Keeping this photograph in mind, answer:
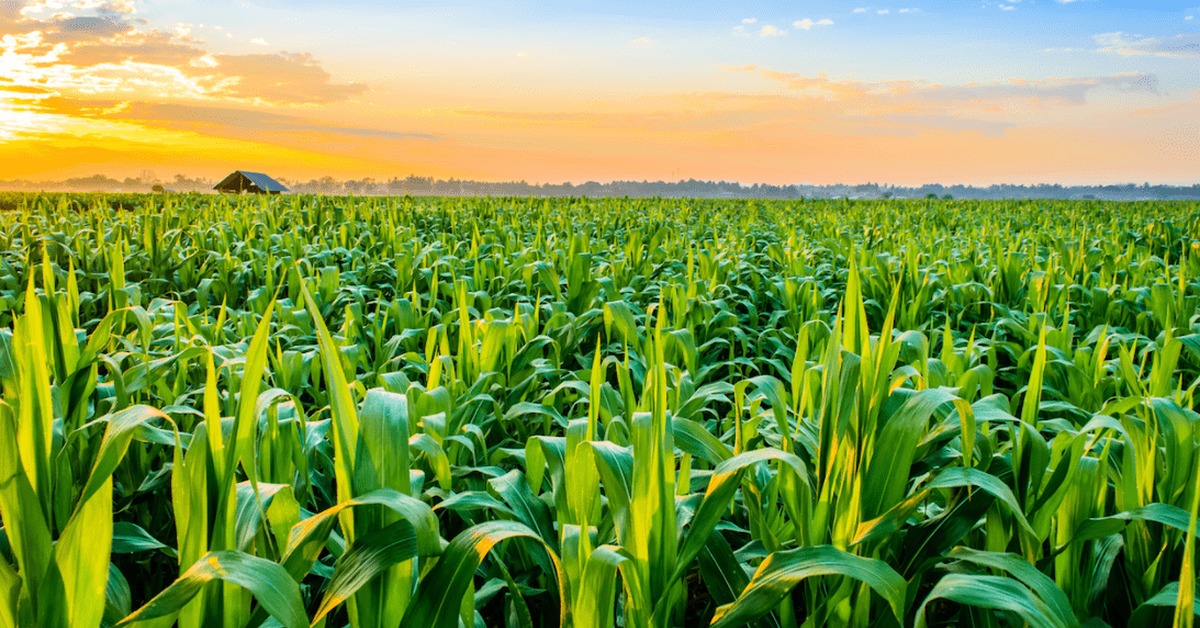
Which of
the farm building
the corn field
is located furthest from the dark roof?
the corn field

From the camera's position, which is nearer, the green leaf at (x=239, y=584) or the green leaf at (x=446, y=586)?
the green leaf at (x=239, y=584)

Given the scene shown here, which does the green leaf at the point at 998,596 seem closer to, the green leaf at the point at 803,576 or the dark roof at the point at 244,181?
the green leaf at the point at 803,576

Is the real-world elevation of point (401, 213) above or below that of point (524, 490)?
above

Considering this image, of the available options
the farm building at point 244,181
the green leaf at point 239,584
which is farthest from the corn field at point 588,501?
the farm building at point 244,181

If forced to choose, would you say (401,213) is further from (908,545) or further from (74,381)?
(908,545)

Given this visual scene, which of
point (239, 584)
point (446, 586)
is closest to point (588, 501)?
point (446, 586)

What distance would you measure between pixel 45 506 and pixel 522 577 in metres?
0.93

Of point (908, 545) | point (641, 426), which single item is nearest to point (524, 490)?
point (641, 426)

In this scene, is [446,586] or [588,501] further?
[588,501]

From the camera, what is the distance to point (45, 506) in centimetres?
131

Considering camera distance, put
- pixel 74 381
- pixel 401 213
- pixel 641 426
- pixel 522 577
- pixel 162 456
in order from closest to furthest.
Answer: pixel 641 426 < pixel 522 577 < pixel 74 381 < pixel 162 456 < pixel 401 213

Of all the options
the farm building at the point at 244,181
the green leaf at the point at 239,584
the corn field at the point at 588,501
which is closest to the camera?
the green leaf at the point at 239,584

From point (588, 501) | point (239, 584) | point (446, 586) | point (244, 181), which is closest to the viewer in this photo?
point (239, 584)

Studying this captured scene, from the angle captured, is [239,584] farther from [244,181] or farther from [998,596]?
[244,181]
